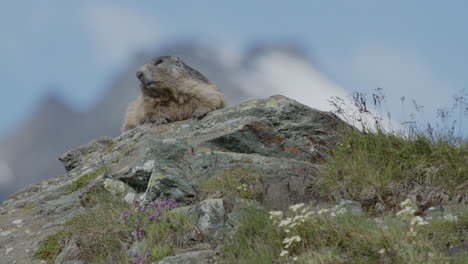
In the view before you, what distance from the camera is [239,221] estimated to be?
22.0 ft

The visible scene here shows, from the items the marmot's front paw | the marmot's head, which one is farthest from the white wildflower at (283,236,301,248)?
the marmot's head

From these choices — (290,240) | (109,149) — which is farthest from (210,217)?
(109,149)

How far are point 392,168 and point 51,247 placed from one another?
4596mm

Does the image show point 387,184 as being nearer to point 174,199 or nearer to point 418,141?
point 418,141

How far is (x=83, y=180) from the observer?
10.4 meters

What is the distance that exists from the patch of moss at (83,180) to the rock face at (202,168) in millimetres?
24

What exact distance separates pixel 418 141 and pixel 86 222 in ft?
14.6

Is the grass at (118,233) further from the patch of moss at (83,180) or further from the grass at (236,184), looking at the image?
the patch of moss at (83,180)

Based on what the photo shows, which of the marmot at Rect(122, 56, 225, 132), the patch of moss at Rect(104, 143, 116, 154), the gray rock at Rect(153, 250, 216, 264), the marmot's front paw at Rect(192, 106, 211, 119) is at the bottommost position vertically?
the gray rock at Rect(153, 250, 216, 264)

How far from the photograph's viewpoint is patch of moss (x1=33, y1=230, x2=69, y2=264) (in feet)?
26.7

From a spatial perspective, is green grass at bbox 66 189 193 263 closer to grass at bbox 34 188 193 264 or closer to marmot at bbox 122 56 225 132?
grass at bbox 34 188 193 264

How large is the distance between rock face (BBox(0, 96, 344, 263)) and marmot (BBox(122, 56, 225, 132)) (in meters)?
0.81

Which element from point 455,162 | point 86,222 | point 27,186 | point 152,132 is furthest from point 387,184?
point 27,186

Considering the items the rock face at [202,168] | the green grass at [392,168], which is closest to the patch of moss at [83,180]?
the rock face at [202,168]
